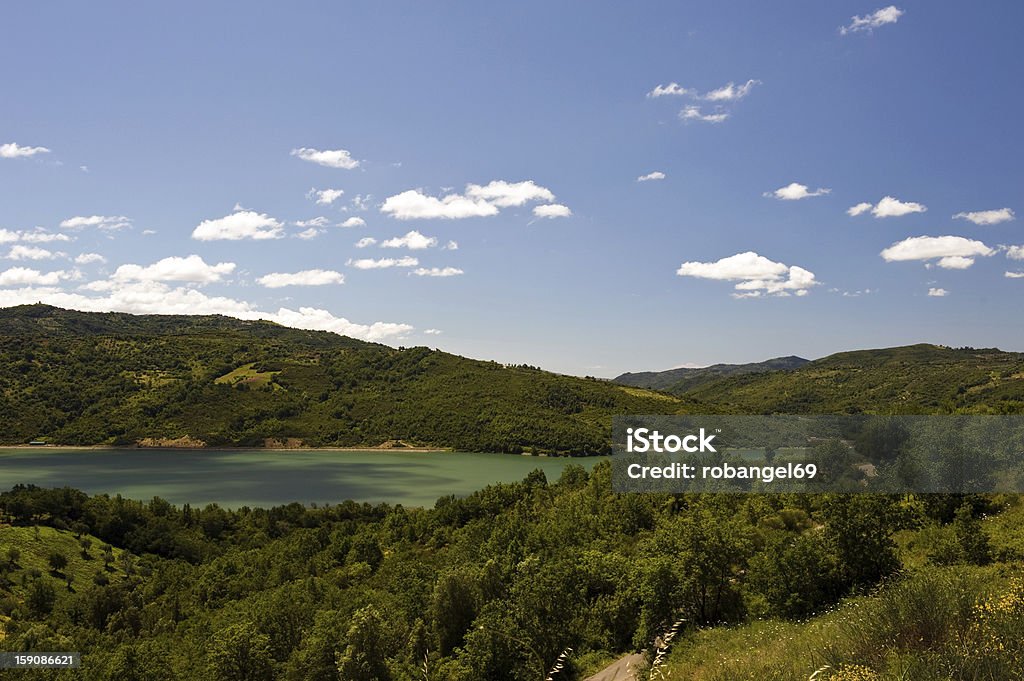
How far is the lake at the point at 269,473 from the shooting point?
123000 mm

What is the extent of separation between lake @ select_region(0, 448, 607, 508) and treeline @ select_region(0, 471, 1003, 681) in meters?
48.4

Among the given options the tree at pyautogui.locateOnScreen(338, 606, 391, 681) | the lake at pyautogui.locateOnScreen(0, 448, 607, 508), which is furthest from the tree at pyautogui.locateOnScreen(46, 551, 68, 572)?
the tree at pyautogui.locateOnScreen(338, 606, 391, 681)

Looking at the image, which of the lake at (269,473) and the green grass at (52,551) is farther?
the lake at (269,473)

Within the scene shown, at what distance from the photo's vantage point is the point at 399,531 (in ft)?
273

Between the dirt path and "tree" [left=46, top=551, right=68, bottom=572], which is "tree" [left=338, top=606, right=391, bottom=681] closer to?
the dirt path

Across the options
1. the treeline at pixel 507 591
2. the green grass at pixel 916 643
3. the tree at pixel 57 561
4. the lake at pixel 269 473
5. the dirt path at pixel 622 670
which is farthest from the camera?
the lake at pixel 269 473

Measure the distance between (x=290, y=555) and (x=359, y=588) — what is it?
2841cm

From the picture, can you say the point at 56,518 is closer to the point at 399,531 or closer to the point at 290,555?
the point at 290,555

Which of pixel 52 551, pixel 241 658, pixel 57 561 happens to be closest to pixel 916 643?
pixel 241 658

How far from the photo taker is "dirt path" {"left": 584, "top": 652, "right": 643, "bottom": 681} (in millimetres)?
23625

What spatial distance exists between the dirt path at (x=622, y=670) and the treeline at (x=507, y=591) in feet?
3.83

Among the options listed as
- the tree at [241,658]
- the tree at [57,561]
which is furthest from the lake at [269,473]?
the tree at [241,658]

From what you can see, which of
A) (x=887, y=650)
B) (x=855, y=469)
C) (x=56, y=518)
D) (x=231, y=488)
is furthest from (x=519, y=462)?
(x=887, y=650)

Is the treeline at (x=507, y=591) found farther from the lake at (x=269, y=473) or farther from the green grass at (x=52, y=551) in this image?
the lake at (x=269, y=473)
